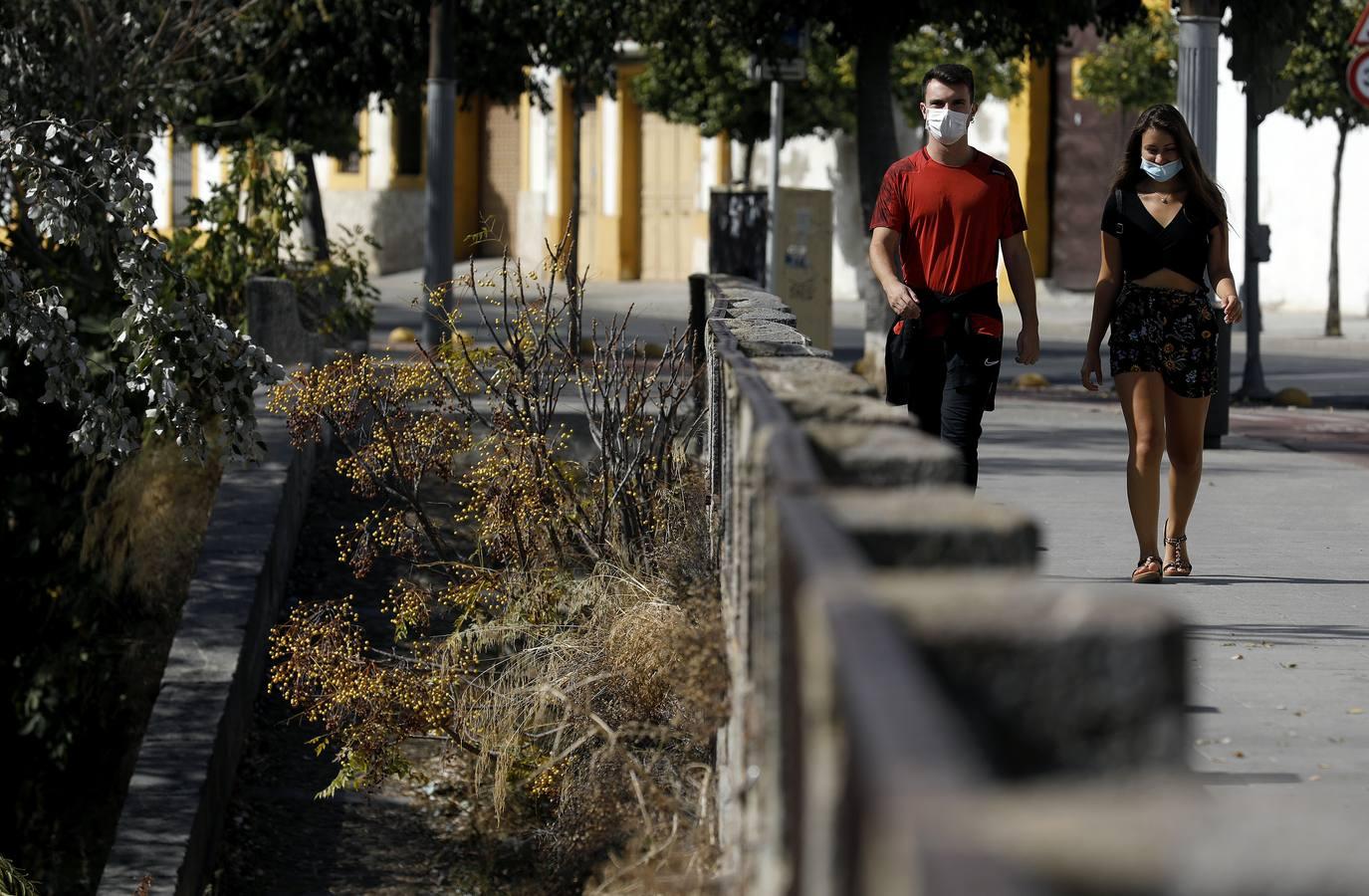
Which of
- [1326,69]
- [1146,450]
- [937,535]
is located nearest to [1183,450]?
[1146,450]

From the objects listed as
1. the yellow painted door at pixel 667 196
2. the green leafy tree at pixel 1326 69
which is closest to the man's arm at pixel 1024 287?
the green leafy tree at pixel 1326 69

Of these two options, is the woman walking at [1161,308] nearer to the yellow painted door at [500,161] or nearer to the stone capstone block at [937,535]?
the stone capstone block at [937,535]

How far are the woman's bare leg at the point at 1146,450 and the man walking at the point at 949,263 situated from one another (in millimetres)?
533

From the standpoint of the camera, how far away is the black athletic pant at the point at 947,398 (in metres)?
7.02

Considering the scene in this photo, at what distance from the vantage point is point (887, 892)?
158 centimetres

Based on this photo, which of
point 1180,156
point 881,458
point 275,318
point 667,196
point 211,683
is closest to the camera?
point 881,458

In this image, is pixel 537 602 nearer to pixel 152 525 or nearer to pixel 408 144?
pixel 152 525

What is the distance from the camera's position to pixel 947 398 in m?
7.05

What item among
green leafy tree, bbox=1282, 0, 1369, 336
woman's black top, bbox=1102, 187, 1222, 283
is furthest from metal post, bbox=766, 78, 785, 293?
woman's black top, bbox=1102, 187, 1222, 283

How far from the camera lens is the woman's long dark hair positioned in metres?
7.16

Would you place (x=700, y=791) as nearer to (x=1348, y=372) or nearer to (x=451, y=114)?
(x=451, y=114)

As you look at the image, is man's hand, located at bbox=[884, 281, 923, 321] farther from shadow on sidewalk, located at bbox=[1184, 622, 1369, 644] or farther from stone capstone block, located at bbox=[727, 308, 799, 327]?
shadow on sidewalk, located at bbox=[1184, 622, 1369, 644]

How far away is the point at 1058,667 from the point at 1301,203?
86.0 feet

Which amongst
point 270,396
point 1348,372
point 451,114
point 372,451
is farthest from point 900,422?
point 1348,372
